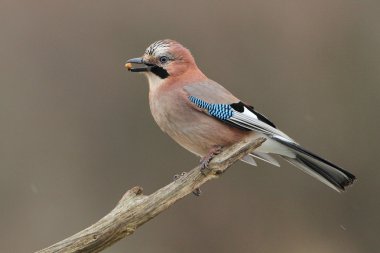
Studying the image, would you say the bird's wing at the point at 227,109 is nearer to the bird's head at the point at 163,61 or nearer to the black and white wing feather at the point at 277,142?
the black and white wing feather at the point at 277,142

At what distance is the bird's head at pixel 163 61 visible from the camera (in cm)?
634

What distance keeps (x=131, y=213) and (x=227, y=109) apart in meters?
1.21

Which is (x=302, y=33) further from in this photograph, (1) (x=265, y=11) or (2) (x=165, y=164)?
(2) (x=165, y=164)

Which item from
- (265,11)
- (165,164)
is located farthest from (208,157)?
(265,11)

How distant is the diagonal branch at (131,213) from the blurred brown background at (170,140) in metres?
4.09

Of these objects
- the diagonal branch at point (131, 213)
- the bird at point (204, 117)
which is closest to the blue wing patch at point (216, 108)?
the bird at point (204, 117)

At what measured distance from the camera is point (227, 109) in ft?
20.6

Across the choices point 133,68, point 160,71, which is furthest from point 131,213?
point 160,71

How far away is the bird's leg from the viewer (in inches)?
220

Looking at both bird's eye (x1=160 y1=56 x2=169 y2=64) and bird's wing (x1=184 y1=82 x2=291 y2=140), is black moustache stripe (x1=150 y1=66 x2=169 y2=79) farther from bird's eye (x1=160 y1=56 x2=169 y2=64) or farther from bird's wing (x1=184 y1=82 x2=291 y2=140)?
bird's wing (x1=184 y1=82 x2=291 y2=140)

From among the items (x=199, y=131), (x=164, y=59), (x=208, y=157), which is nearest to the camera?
(x=208, y=157)

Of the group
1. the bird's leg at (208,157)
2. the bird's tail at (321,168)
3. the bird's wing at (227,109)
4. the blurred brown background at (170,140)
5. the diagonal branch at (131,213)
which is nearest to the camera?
the diagonal branch at (131,213)

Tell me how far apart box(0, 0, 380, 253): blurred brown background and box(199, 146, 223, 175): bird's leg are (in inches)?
139

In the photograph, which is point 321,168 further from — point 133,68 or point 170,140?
point 170,140
